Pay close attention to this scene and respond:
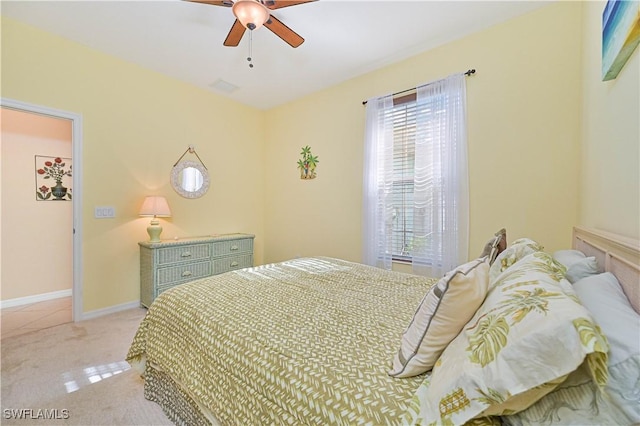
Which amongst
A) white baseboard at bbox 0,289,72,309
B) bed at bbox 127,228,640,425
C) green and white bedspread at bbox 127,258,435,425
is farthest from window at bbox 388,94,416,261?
white baseboard at bbox 0,289,72,309

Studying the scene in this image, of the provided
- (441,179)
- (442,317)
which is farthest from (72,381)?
(441,179)

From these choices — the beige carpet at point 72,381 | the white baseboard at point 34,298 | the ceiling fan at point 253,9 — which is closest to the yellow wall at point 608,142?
the ceiling fan at point 253,9

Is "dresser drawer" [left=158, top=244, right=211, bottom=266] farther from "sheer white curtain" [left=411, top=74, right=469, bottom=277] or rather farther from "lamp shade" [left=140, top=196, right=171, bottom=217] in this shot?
"sheer white curtain" [left=411, top=74, right=469, bottom=277]

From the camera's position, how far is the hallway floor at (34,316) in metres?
2.64

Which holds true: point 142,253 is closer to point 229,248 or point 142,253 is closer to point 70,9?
point 229,248

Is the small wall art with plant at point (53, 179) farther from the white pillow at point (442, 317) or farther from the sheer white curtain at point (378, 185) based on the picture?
the white pillow at point (442, 317)

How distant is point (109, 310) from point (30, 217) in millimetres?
1716

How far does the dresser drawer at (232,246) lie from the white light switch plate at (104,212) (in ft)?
3.67

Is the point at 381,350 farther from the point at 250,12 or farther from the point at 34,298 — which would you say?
the point at 34,298

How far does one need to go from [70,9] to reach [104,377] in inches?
115

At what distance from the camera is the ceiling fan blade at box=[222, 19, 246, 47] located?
2031mm

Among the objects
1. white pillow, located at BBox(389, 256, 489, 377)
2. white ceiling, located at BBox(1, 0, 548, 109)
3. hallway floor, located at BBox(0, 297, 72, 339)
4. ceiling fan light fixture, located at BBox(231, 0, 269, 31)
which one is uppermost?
white ceiling, located at BBox(1, 0, 548, 109)

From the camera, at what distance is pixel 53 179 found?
362 centimetres

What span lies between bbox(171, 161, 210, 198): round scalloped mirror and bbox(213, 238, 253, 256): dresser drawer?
2.49 ft
